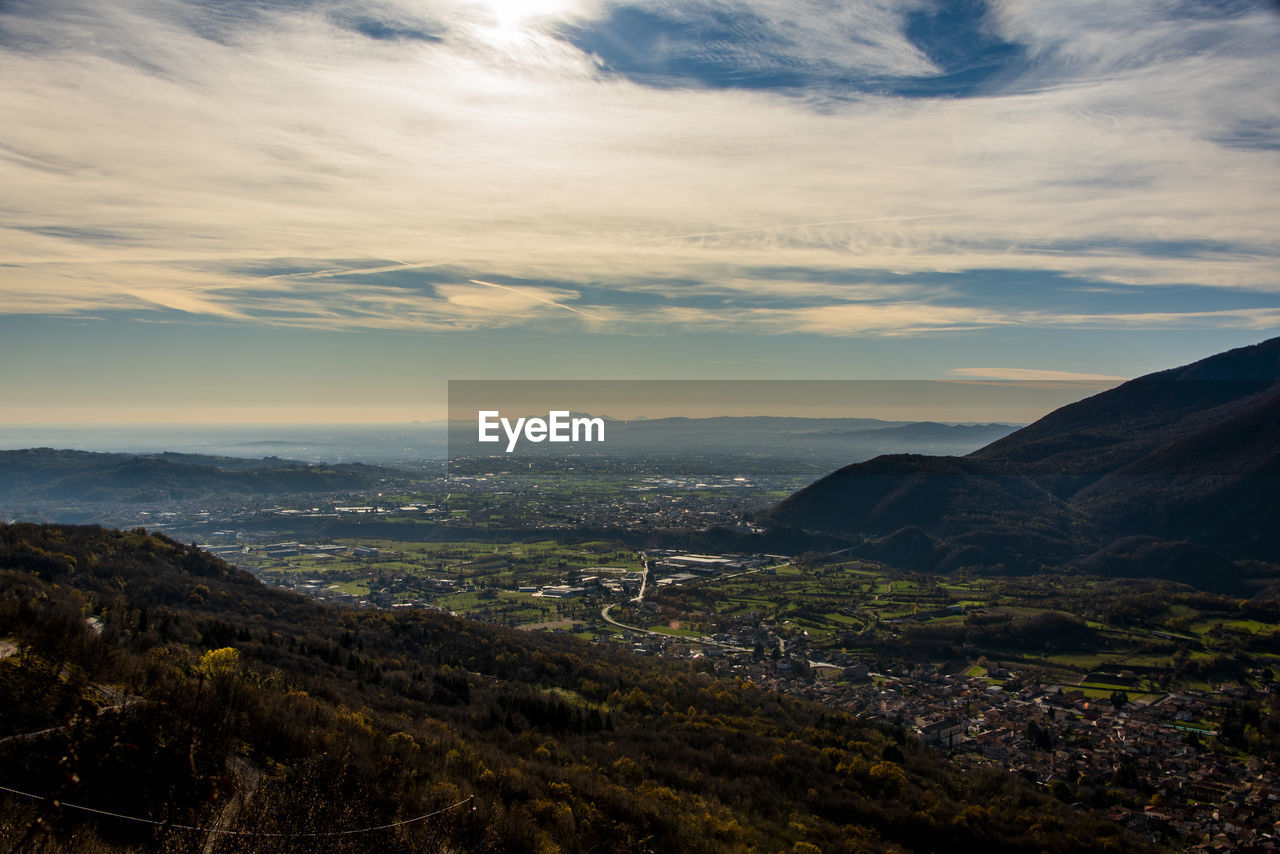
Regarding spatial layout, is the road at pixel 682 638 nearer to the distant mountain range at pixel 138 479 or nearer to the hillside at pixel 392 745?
the hillside at pixel 392 745

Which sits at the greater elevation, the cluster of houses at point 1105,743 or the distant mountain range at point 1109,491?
the distant mountain range at point 1109,491

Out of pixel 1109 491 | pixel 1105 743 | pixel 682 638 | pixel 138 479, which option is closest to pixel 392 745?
pixel 1105 743

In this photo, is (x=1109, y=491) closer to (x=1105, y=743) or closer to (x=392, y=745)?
(x=1105, y=743)

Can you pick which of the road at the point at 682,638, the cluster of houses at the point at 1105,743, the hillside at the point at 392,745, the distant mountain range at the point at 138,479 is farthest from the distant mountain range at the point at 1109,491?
the distant mountain range at the point at 138,479

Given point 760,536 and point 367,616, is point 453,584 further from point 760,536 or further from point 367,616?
point 760,536

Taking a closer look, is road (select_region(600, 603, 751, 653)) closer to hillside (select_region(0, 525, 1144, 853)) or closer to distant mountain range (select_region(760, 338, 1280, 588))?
hillside (select_region(0, 525, 1144, 853))
